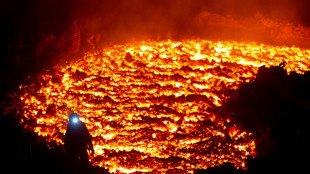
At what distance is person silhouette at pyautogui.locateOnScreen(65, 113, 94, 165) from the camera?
7875 mm

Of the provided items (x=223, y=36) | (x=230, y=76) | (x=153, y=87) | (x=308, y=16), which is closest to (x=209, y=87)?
(x=230, y=76)

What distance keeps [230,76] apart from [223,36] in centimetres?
436

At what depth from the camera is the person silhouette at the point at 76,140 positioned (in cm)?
788

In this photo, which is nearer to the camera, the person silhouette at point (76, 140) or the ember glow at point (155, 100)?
the person silhouette at point (76, 140)

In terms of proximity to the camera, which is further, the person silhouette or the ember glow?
the ember glow

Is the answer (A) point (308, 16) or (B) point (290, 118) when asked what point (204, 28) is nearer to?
(A) point (308, 16)

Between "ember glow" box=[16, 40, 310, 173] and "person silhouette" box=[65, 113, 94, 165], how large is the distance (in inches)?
31.5

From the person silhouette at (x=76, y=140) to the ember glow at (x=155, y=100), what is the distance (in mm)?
801

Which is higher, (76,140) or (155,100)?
(155,100)

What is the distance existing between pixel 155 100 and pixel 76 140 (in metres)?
4.10

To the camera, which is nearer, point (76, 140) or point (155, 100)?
point (76, 140)

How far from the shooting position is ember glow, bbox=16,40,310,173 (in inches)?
356

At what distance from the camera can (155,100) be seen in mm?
11414

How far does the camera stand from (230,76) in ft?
41.8
